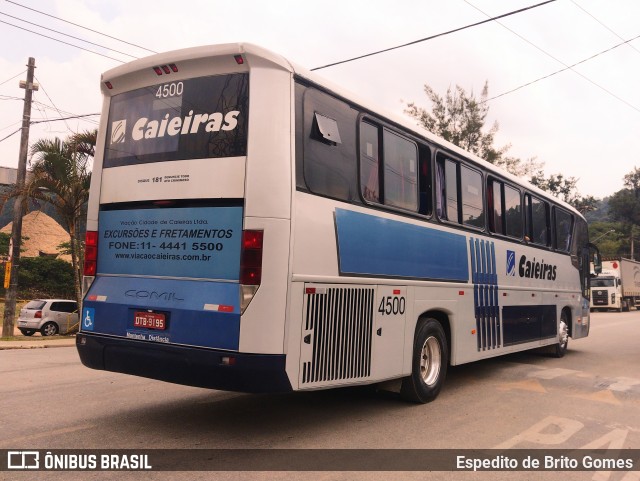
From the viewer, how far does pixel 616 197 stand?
99250 millimetres

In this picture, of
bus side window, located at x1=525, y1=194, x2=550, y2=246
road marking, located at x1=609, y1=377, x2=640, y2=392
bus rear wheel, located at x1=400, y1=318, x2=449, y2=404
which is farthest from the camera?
bus side window, located at x1=525, y1=194, x2=550, y2=246

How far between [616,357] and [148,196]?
1113 centimetres

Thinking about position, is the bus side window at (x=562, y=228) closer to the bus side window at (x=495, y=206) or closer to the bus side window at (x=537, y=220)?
the bus side window at (x=537, y=220)

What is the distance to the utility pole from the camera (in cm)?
1738

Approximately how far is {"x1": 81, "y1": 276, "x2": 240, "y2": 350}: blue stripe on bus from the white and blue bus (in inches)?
0.5

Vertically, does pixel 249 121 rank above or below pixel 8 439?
above

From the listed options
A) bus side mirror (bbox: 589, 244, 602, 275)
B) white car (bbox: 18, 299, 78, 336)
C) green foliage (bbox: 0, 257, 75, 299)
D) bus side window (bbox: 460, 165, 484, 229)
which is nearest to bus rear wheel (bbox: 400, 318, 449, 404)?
bus side window (bbox: 460, 165, 484, 229)

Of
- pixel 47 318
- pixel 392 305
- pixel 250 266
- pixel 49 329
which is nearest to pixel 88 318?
pixel 250 266

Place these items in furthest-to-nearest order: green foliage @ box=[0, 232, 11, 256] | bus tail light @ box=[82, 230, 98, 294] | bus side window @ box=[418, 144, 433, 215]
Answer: green foliage @ box=[0, 232, 11, 256], bus side window @ box=[418, 144, 433, 215], bus tail light @ box=[82, 230, 98, 294]

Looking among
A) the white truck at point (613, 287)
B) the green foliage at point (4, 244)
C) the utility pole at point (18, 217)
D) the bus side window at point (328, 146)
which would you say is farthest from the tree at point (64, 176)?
the white truck at point (613, 287)

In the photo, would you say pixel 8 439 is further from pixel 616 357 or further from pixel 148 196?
pixel 616 357

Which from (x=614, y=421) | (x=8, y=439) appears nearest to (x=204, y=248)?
(x=8, y=439)

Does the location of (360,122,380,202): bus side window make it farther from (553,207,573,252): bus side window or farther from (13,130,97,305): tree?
(13,130,97,305): tree

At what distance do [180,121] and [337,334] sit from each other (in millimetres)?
2515
